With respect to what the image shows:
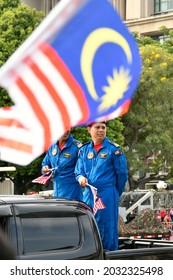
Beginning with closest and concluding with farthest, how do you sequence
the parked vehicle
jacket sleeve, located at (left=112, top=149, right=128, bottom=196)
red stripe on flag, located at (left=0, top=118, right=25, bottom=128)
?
red stripe on flag, located at (left=0, top=118, right=25, bottom=128) < the parked vehicle < jacket sleeve, located at (left=112, top=149, right=128, bottom=196)

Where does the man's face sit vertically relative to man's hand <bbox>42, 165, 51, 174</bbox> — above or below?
above

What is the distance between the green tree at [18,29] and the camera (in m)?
22.4

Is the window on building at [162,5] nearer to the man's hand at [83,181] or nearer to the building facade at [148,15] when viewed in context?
the building facade at [148,15]

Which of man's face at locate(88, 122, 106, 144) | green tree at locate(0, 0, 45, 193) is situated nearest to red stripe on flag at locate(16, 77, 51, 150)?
man's face at locate(88, 122, 106, 144)

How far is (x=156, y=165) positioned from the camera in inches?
1319

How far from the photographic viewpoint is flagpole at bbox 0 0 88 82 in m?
1.72

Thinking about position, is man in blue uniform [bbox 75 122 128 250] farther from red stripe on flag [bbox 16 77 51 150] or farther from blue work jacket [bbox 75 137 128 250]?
red stripe on flag [bbox 16 77 51 150]

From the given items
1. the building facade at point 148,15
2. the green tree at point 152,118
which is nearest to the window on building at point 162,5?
the building facade at point 148,15

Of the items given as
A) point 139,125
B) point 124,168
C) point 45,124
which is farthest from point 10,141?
point 139,125

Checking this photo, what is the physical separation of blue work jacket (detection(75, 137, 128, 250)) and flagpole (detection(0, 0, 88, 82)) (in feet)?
17.1

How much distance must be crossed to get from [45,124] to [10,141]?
94 millimetres

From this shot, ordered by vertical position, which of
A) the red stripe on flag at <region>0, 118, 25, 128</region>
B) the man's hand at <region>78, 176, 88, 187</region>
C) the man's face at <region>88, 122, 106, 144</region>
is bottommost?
the red stripe on flag at <region>0, 118, 25, 128</region>
